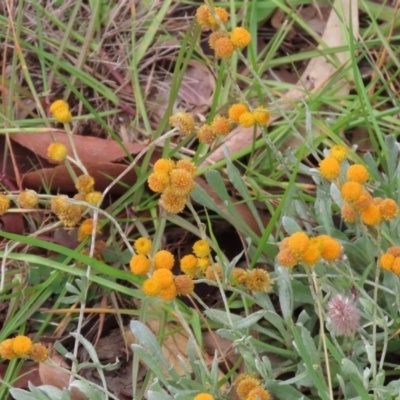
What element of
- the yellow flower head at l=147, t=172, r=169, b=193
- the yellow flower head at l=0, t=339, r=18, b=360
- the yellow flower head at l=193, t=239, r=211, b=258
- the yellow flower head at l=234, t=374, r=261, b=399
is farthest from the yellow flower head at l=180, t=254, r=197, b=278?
the yellow flower head at l=0, t=339, r=18, b=360

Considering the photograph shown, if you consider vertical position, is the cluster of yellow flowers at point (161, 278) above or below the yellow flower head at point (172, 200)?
below

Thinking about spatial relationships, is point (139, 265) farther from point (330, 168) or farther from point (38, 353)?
point (330, 168)

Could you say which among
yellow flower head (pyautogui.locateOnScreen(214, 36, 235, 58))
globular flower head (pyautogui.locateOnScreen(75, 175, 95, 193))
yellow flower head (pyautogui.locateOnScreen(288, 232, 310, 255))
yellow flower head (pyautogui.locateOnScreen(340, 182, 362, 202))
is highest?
yellow flower head (pyautogui.locateOnScreen(214, 36, 235, 58))

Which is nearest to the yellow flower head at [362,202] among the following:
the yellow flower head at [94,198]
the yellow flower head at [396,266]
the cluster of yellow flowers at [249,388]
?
the yellow flower head at [396,266]

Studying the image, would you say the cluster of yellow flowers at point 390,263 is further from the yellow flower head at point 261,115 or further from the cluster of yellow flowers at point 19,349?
the cluster of yellow flowers at point 19,349

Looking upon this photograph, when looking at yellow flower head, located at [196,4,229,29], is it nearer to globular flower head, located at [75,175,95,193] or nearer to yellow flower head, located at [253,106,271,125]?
yellow flower head, located at [253,106,271,125]

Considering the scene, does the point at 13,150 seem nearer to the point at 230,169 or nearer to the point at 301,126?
the point at 230,169
